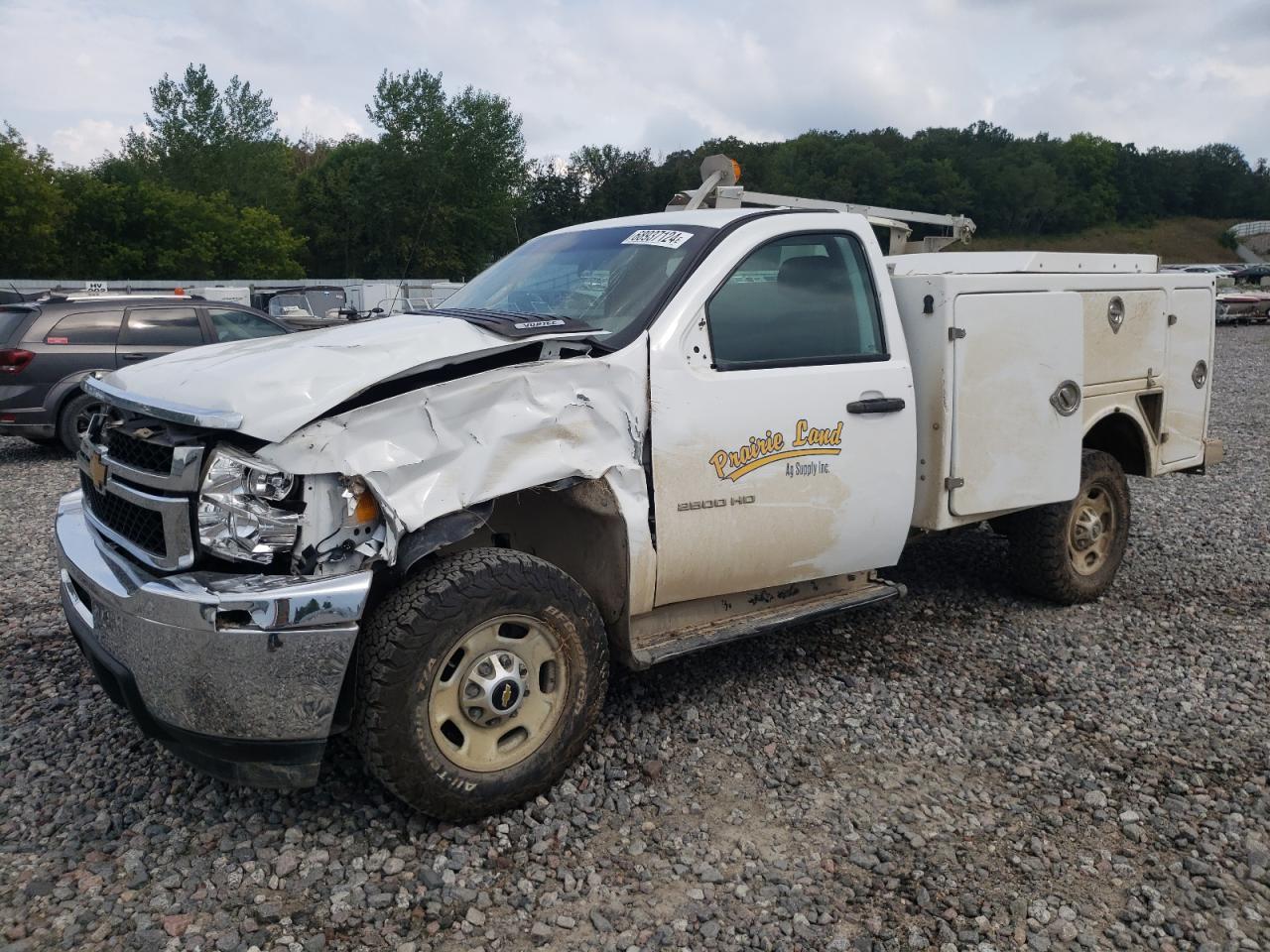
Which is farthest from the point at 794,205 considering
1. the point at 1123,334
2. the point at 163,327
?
the point at 163,327

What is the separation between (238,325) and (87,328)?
175 cm

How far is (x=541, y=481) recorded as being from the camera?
339 cm

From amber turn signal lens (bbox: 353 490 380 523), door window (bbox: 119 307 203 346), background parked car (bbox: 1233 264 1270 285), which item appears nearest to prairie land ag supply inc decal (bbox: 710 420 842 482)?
amber turn signal lens (bbox: 353 490 380 523)

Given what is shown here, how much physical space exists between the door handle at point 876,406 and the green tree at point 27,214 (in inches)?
1958

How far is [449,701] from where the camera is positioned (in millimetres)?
3291

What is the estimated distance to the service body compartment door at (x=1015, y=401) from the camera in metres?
4.68

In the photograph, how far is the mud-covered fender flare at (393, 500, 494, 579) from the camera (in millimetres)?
3154

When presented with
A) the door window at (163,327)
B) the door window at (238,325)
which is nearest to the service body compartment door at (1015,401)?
the door window at (238,325)

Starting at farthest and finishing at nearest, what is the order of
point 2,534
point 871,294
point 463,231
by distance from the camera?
1. point 463,231
2. point 2,534
3. point 871,294

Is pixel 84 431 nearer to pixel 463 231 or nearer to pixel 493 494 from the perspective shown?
pixel 493 494

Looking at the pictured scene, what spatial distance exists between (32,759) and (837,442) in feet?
10.9

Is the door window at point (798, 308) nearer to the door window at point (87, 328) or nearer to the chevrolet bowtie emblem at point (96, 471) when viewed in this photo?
the chevrolet bowtie emblem at point (96, 471)

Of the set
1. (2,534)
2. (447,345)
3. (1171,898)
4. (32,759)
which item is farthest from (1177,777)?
(2,534)

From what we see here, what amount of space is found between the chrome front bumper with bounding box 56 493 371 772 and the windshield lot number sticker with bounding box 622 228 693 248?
1951 mm
